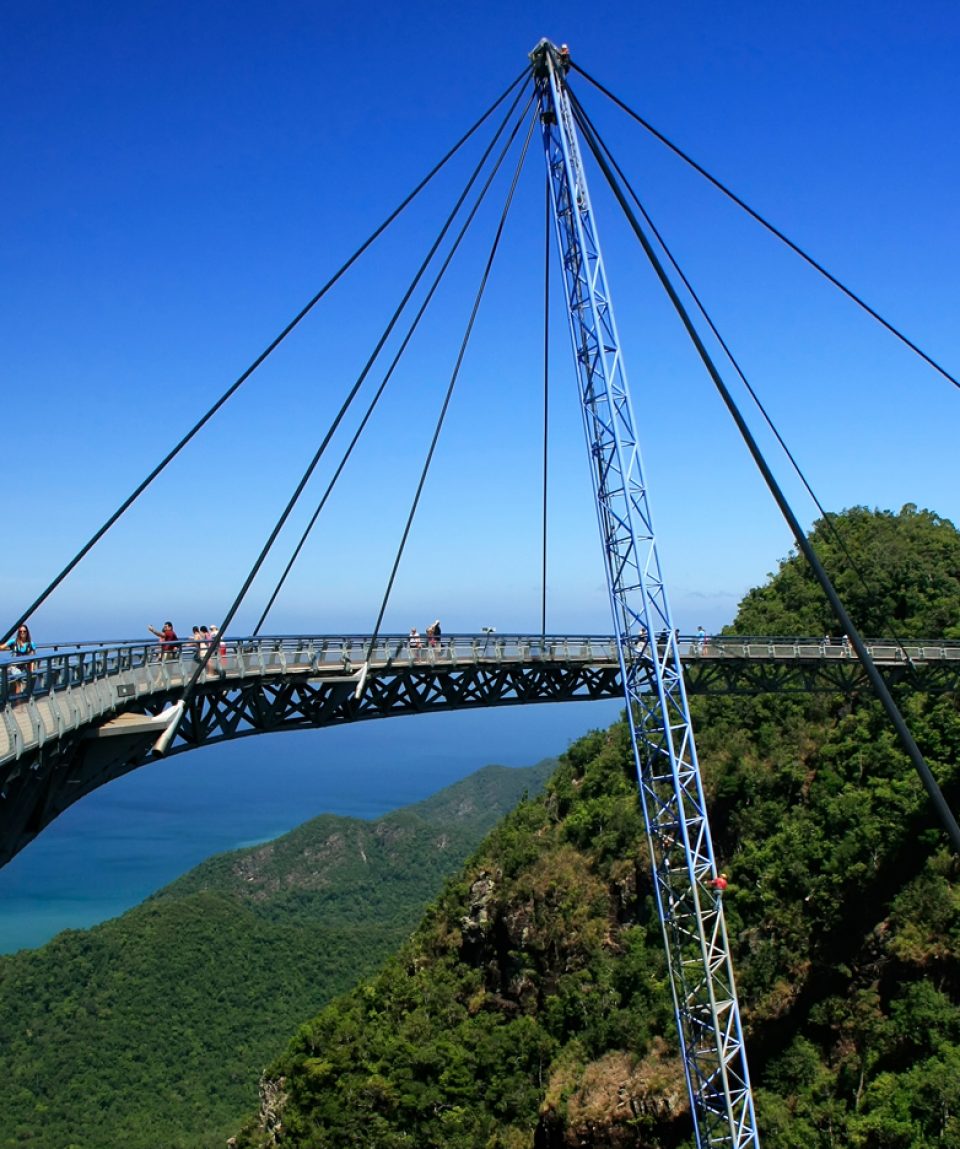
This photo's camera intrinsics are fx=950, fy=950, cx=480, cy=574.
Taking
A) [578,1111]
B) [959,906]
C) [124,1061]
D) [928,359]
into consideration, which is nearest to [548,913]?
[578,1111]

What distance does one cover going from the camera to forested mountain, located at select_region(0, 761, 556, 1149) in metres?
67.5

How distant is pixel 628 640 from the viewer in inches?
1045

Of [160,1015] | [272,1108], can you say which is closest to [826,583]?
[272,1108]

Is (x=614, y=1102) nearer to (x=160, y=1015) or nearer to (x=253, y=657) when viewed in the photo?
(x=253, y=657)

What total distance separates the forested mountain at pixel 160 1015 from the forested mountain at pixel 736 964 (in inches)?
1031

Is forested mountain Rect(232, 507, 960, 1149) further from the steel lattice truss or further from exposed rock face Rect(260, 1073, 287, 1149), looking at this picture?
the steel lattice truss

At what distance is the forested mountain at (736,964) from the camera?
103 ft

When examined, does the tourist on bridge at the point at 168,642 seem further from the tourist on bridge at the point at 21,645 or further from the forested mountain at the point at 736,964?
the forested mountain at the point at 736,964

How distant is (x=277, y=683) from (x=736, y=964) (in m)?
21.9

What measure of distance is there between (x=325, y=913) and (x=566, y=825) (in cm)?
8912

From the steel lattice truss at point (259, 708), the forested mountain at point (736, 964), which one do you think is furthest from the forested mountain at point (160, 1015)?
the steel lattice truss at point (259, 708)

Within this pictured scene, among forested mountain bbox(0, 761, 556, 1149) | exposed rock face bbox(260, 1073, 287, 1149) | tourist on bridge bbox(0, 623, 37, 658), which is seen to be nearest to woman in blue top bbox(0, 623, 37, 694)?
tourist on bridge bbox(0, 623, 37, 658)

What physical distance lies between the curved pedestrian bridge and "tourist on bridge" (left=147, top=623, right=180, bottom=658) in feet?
0.38

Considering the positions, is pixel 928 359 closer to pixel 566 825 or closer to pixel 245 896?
pixel 566 825
